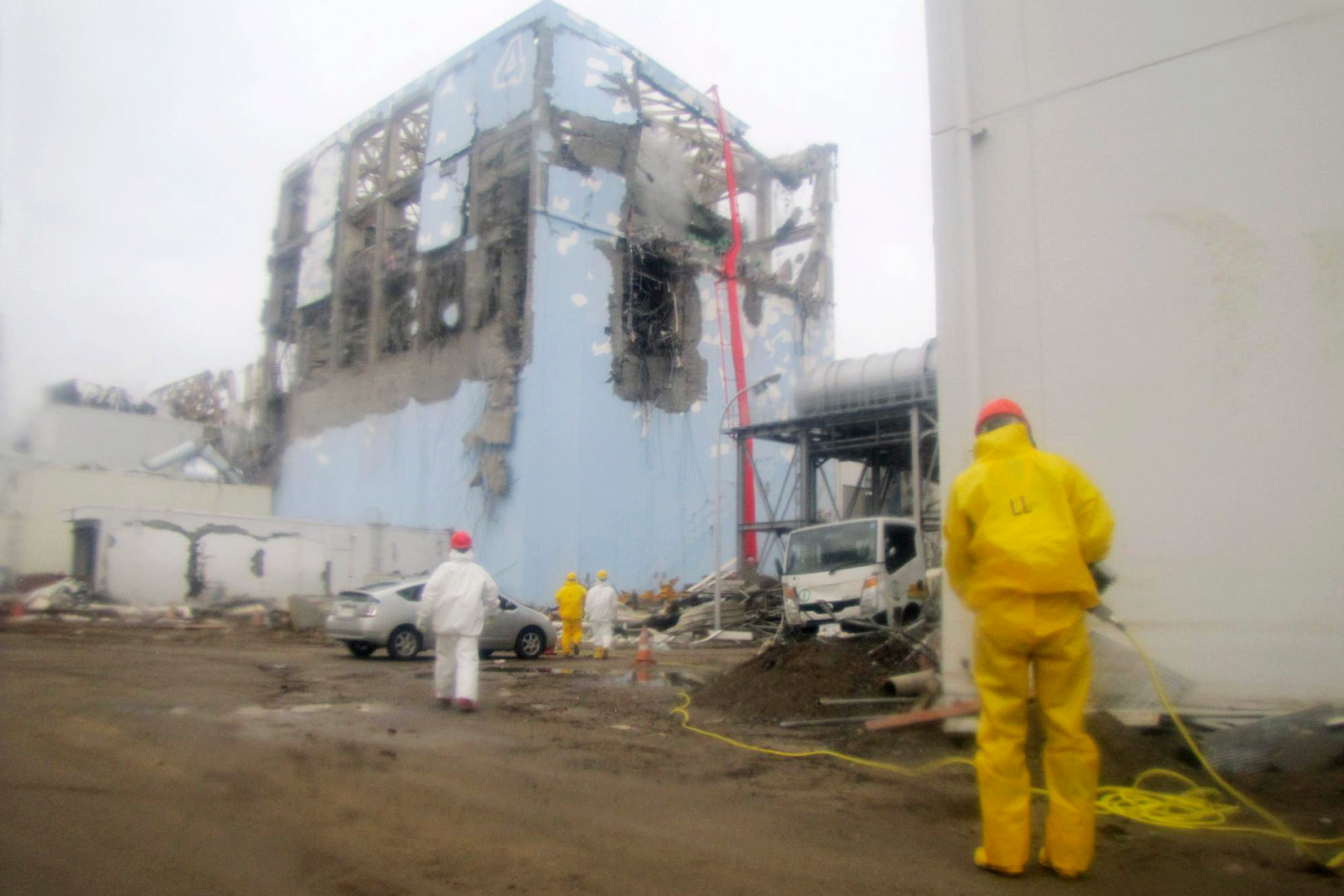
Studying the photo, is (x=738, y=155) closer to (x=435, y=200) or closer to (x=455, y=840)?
(x=435, y=200)

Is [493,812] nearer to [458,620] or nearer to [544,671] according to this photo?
[458,620]

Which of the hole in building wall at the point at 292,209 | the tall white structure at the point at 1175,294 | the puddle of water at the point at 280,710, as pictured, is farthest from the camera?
the hole in building wall at the point at 292,209

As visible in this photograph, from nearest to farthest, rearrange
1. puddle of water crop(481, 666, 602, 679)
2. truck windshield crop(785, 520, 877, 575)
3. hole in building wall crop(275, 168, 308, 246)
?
puddle of water crop(481, 666, 602, 679)
truck windshield crop(785, 520, 877, 575)
hole in building wall crop(275, 168, 308, 246)

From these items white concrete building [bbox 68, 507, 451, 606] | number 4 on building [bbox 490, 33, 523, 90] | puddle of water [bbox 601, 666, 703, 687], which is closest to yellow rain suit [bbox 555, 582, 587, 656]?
puddle of water [bbox 601, 666, 703, 687]

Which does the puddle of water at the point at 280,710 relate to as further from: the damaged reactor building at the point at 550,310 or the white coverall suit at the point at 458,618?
the damaged reactor building at the point at 550,310

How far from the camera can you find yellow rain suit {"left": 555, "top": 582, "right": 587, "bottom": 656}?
17.2 metres

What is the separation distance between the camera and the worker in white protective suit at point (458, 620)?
8.59 metres

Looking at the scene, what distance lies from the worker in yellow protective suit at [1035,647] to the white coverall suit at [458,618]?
5.75 metres

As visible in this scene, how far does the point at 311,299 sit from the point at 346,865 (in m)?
35.1

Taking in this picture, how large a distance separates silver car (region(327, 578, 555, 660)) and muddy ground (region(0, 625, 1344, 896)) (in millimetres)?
6709

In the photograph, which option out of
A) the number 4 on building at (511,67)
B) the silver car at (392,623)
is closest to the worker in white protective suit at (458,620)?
the silver car at (392,623)

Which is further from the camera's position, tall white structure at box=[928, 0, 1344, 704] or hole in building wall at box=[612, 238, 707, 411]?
hole in building wall at box=[612, 238, 707, 411]

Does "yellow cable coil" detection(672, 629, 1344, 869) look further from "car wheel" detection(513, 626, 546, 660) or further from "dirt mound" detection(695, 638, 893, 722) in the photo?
"car wheel" detection(513, 626, 546, 660)

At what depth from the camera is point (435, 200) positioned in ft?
99.1
